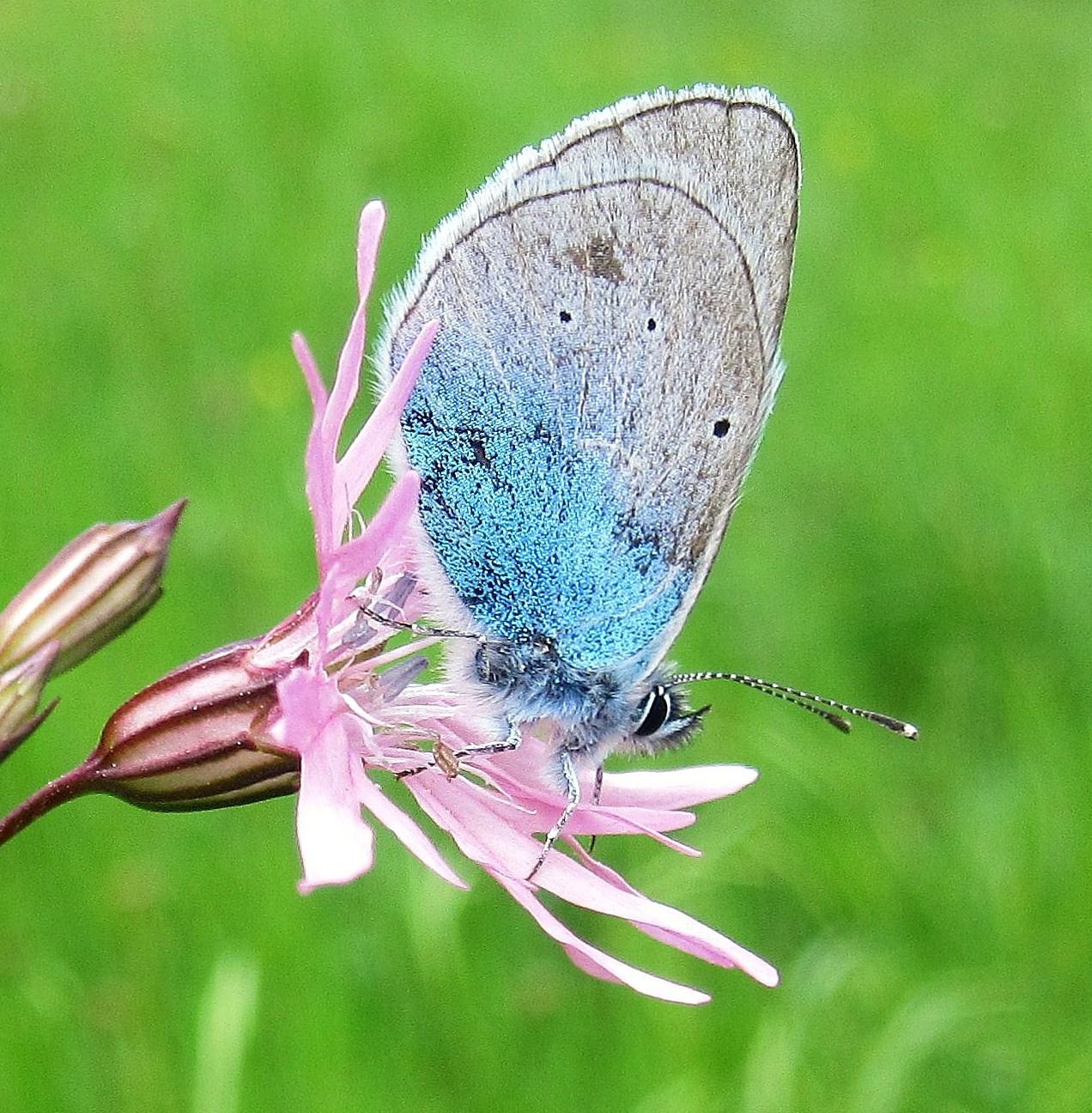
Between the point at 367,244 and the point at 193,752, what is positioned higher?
the point at 367,244

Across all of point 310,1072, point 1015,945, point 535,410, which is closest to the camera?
point 535,410

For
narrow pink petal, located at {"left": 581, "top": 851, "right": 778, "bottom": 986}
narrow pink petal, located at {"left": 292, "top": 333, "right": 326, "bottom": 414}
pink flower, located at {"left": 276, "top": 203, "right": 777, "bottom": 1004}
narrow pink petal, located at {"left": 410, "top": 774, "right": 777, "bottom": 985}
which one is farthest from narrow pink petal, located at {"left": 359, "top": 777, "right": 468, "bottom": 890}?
narrow pink petal, located at {"left": 292, "top": 333, "right": 326, "bottom": 414}

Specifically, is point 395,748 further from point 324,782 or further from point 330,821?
point 330,821

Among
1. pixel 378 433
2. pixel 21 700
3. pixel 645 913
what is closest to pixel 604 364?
pixel 378 433

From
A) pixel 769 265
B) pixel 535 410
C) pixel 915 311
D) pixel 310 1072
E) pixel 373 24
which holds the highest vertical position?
pixel 373 24

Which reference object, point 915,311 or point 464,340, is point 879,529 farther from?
point 464,340

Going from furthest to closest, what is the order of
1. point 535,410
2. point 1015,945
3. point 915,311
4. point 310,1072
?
point 915,311 → point 1015,945 → point 310,1072 → point 535,410

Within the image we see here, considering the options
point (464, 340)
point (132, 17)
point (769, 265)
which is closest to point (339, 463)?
point (464, 340)

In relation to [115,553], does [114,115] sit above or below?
above
